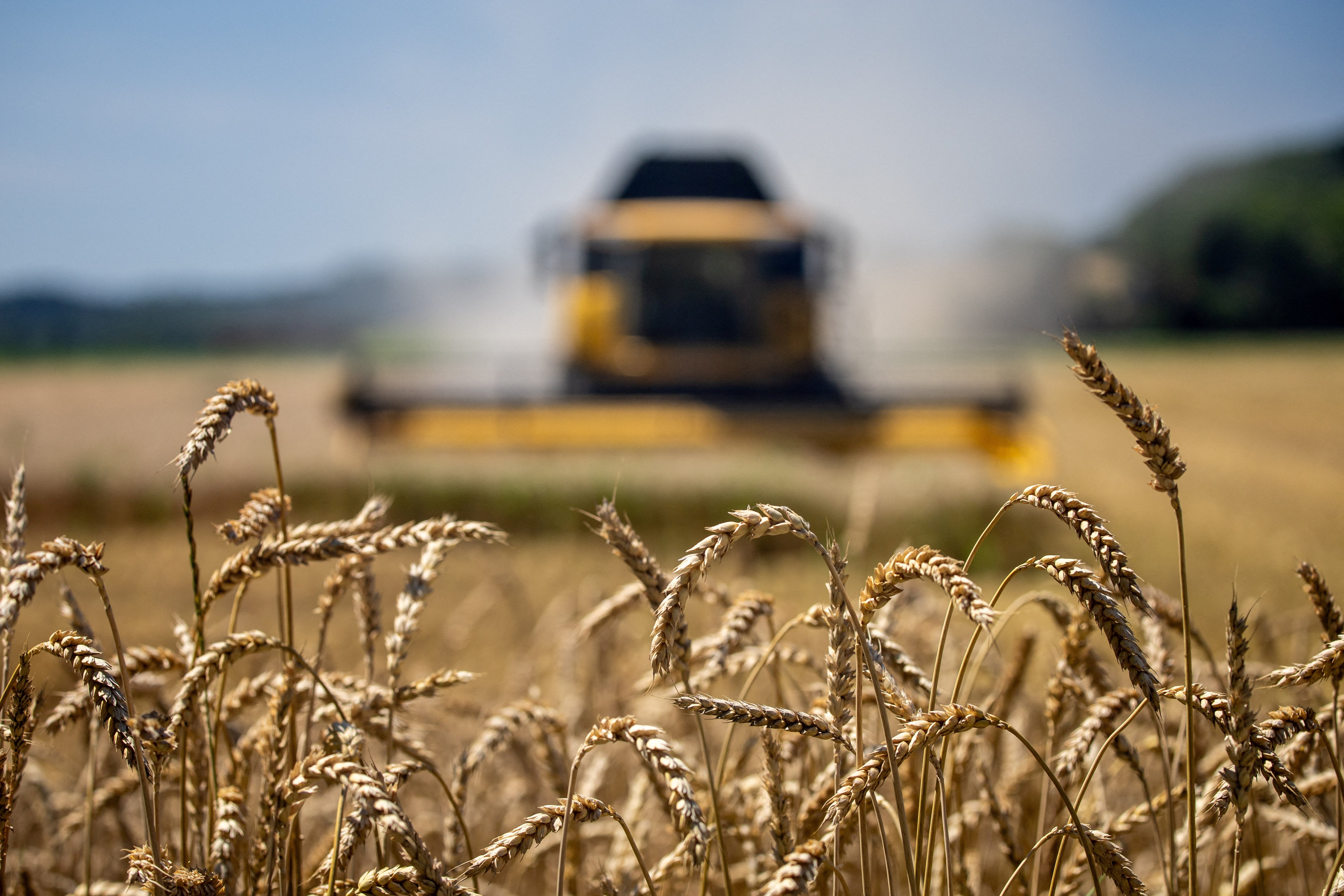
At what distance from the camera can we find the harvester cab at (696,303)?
10.4 metres

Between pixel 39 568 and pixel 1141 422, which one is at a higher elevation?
pixel 1141 422

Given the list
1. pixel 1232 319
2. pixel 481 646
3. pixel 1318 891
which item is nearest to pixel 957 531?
pixel 481 646

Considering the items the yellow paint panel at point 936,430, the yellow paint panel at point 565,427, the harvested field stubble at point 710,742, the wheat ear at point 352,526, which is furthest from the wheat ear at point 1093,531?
the yellow paint panel at point 936,430

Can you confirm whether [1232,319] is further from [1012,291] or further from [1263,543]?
[1263,543]

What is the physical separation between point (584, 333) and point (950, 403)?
4.08m

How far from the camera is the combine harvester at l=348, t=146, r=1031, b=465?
8.91m

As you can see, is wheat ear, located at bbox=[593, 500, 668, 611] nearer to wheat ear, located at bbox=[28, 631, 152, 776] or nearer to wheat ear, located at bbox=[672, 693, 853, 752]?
wheat ear, located at bbox=[672, 693, 853, 752]

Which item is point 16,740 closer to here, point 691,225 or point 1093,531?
point 1093,531

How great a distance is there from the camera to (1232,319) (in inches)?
1284

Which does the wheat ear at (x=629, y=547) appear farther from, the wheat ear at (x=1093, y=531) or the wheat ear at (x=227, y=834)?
the wheat ear at (x=227, y=834)

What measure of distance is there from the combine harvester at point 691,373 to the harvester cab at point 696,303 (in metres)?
0.02

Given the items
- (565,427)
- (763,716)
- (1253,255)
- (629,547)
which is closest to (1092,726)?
(763,716)

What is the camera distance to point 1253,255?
922 inches

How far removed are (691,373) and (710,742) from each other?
27.1 ft
